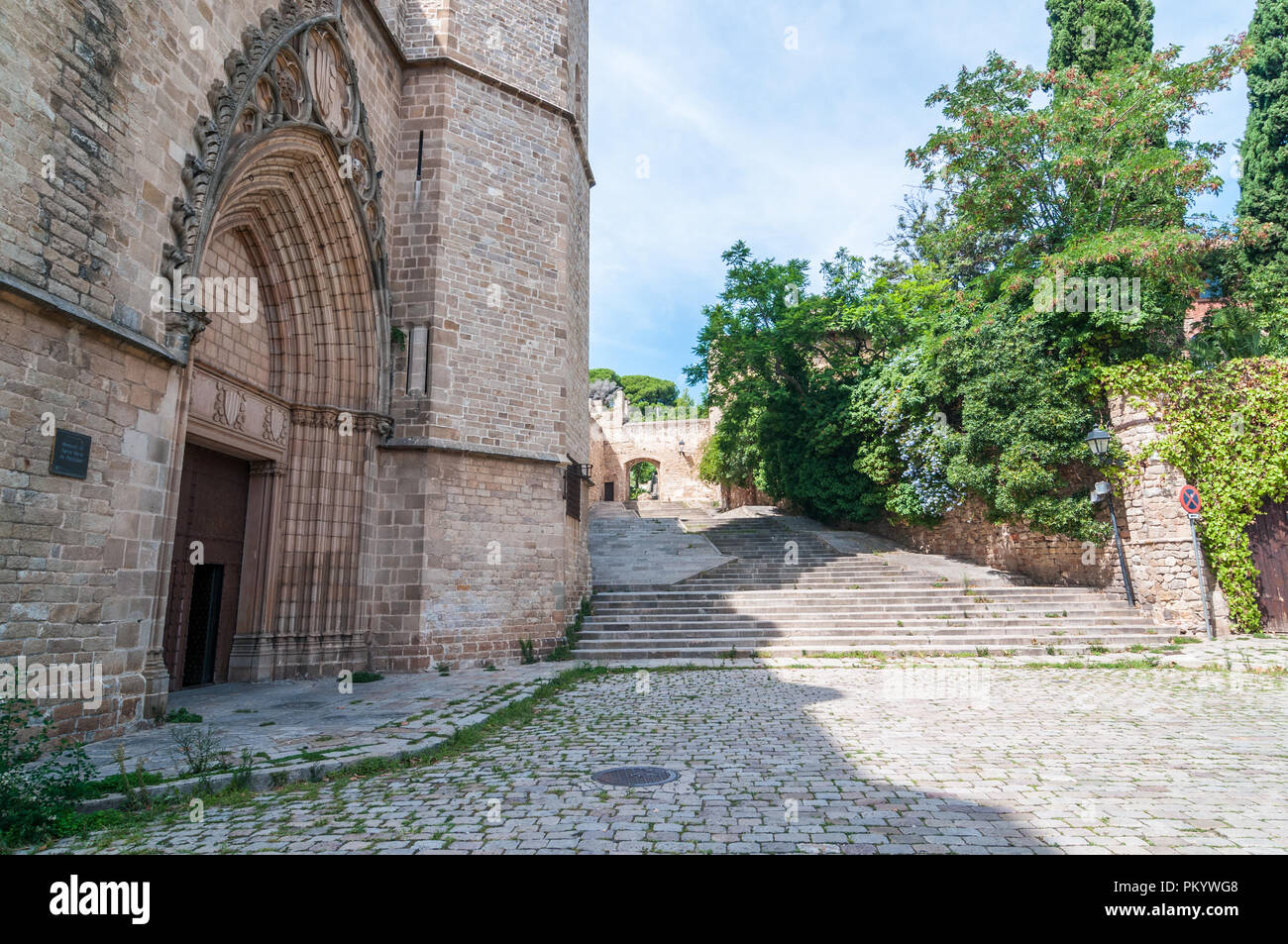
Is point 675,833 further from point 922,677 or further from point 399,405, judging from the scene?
point 399,405

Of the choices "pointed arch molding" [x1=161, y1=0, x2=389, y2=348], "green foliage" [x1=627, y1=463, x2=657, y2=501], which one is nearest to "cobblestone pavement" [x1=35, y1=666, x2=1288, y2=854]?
"pointed arch molding" [x1=161, y1=0, x2=389, y2=348]

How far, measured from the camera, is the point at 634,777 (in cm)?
464

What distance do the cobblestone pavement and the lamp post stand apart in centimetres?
663

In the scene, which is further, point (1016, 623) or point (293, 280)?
point (1016, 623)

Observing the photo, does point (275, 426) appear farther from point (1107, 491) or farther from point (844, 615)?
point (1107, 491)

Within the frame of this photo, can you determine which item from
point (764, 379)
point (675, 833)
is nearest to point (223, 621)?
point (675, 833)

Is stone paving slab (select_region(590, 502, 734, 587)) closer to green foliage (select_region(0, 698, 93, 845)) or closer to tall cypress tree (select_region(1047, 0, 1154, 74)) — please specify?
green foliage (select_region(0, 698, 93, 845))

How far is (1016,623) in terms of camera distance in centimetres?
1296

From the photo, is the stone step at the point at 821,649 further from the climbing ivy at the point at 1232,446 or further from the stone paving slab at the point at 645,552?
the stone paving slab at the point at 645,552

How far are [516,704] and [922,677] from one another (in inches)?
223

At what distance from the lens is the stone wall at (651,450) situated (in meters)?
38.2

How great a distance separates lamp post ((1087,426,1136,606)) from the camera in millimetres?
13281

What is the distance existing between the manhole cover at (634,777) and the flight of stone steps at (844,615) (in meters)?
7.44

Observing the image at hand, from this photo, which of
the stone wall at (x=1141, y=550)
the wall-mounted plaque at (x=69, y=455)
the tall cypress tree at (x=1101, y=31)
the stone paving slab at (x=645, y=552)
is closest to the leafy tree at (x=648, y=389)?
the stone paving slab at (x=645, y=552)
